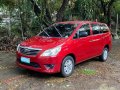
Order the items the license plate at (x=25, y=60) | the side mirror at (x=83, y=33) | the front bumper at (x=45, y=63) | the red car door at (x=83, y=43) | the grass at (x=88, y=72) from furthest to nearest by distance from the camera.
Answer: the side mirror at (x=83, y=33) → the grass at (x=88, y=72) → the red car door at (x=83, y=43) → the license plate at (x=25, y=60) → the front bumper at (x=45, y=63)

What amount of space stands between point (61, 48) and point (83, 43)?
1.32 m

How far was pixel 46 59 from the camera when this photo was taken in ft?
23.9

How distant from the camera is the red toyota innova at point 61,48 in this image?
290 inches

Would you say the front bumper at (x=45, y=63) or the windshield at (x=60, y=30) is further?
the windshield at (x=60, y=30)

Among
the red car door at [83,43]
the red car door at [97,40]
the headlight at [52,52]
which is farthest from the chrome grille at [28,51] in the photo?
the red car door at [97,40]

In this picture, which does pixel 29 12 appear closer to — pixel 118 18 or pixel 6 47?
pixel 6 47

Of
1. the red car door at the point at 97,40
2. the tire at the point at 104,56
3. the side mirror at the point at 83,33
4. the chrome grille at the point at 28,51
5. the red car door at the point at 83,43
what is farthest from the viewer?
the tire at the point at 104,56

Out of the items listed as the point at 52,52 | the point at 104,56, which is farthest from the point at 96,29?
the point at 52,52

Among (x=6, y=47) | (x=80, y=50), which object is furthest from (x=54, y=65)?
(x=6, y=47)

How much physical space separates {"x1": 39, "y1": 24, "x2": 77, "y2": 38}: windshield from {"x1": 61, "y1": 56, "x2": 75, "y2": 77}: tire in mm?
812

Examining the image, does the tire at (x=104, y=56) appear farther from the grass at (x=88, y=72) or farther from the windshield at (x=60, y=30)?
the windshield at (x=60, y=30)

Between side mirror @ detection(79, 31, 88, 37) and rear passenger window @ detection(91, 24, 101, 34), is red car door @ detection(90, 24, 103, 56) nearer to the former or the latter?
rear passenger window @ detection(91, 24, 101, 34)

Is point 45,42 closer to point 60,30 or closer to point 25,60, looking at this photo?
point 25,60

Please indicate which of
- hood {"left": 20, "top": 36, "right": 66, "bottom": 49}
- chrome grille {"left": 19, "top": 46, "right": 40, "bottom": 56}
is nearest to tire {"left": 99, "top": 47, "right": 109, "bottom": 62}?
hood {"left": 20, "top": 36, "right": 66, "bottom": 49}
